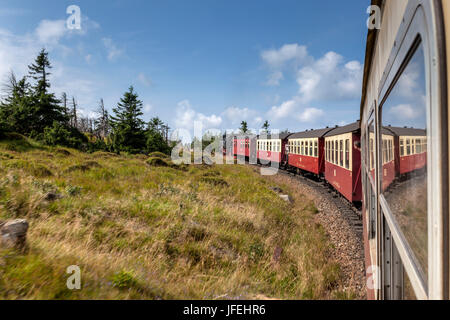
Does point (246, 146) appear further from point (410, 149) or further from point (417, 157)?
point (417, 157)

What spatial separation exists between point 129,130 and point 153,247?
857 inches

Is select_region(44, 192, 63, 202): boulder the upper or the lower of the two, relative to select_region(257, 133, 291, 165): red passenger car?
lower

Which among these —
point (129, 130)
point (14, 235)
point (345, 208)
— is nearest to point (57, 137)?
point (129, 130)

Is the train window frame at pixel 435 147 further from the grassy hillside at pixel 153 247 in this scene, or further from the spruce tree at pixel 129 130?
the spruce tree at pixel 129 130

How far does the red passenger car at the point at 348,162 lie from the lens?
816 centimetres

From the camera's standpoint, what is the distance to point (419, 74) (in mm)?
999

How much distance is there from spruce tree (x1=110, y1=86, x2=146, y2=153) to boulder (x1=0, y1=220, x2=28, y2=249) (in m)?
21.7

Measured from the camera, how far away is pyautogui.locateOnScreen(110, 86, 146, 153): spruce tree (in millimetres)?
23794

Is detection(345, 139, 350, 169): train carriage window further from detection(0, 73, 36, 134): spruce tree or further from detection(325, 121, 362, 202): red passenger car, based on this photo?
detection(0, 73, 36, 134): spruce tree

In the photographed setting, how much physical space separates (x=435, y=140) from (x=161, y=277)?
3516 mm

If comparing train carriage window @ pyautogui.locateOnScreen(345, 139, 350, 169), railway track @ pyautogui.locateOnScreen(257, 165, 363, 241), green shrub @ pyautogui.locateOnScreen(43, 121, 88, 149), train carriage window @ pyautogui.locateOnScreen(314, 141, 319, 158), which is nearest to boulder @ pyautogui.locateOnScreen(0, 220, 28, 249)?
railway track @ pyautogui.locateOnScreen(257, 165, 363, 241)

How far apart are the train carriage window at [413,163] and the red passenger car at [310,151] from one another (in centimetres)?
1284

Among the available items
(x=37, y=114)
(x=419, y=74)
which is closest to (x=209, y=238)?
(x=419, y=74)

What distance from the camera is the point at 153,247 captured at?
4.27m
